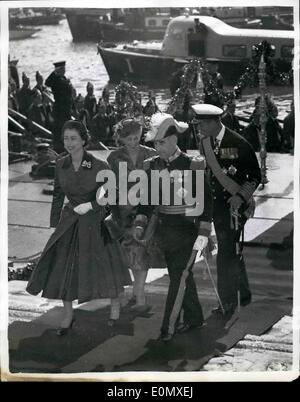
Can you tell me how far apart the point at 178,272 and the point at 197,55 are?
132 inches

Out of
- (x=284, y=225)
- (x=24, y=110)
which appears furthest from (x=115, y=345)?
(x=24, y=110)

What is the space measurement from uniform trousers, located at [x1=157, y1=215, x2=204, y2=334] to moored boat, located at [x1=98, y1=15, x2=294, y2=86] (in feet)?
4.76

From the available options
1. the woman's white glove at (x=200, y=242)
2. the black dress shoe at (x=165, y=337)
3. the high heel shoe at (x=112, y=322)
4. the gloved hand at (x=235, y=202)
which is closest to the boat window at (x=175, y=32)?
the gloved hand at (x=235, y=202)

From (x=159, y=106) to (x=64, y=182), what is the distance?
1054mm

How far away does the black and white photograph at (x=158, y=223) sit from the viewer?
24.4 feet

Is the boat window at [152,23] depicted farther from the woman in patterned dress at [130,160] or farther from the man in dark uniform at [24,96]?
the man in dark uniform at [24,96]

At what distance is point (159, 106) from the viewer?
8.09m

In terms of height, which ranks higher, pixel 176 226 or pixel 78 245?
pixel 176 226

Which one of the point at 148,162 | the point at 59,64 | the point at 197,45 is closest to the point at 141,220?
the point at 148,162

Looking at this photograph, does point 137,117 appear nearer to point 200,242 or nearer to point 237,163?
point 237,163

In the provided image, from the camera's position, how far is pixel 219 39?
9.62m
